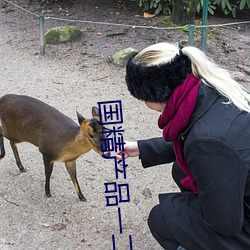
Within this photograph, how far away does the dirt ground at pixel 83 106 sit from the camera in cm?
312

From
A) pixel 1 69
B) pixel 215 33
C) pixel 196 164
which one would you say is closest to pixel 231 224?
pixel 196 164

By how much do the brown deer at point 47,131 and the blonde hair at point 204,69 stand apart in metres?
0.94

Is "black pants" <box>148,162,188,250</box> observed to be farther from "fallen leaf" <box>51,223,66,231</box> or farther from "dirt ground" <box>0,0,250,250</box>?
"fallen leaf" <box>51,223,66,231</box>

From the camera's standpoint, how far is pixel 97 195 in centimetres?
347

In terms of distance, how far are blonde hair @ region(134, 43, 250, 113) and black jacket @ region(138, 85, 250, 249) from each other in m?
0.03

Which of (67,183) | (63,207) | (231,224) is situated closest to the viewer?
(231,224)

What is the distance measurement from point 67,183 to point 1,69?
9.04 ft

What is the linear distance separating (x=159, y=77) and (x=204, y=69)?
19 centimetres

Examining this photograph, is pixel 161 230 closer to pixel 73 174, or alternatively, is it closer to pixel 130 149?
pixel 130 149

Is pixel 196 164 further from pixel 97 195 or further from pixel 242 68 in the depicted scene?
pixel 242 68

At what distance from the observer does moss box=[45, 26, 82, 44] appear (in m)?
6.54

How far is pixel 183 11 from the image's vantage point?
6.79 m

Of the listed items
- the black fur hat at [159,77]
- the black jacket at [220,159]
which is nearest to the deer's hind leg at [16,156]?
the black fur hat at [159,77]

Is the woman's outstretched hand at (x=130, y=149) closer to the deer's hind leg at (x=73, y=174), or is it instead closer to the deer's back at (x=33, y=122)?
the deer's back at (x=33, y=122)
